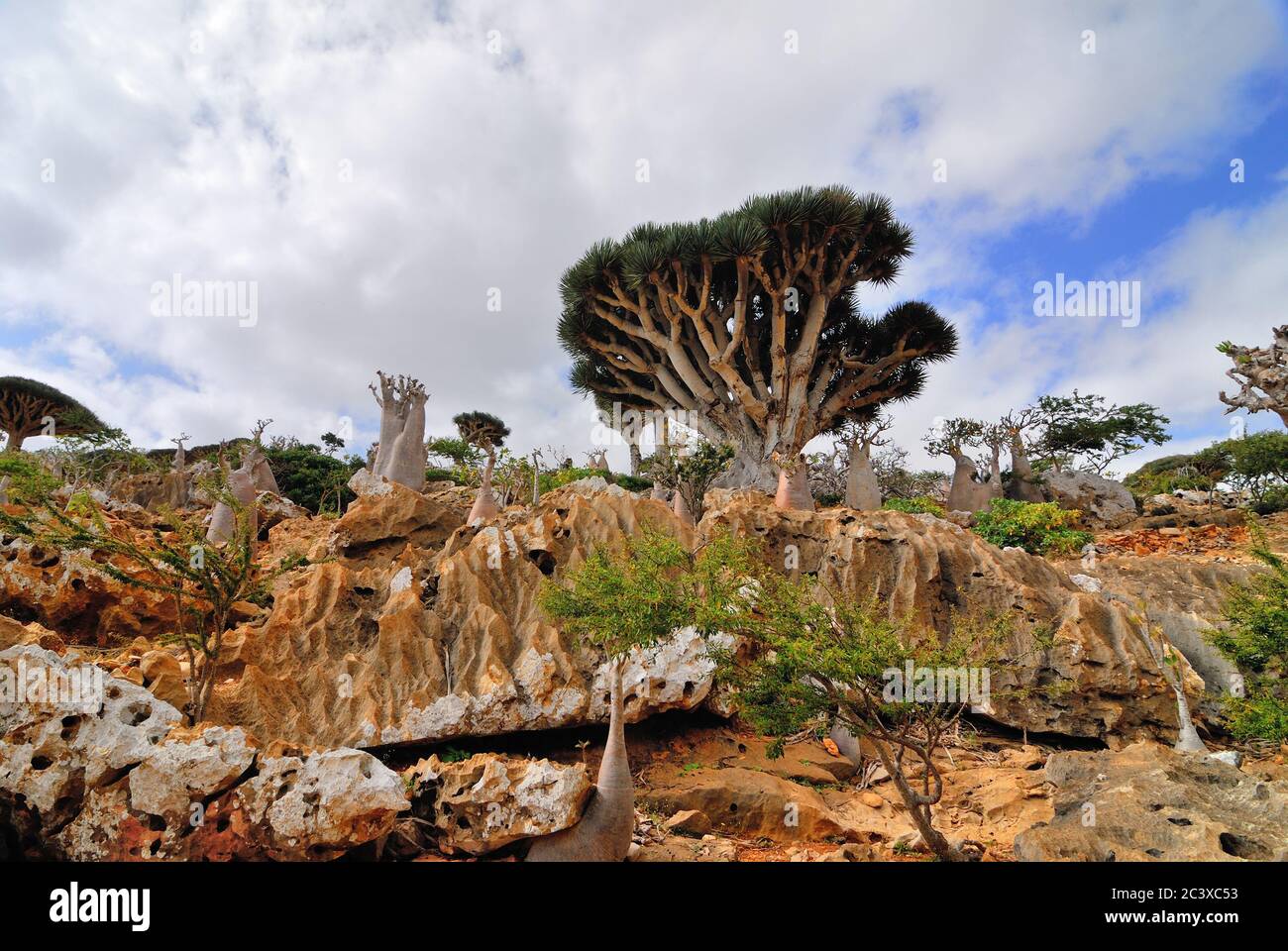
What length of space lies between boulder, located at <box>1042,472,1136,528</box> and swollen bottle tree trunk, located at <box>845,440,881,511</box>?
21.8 ft

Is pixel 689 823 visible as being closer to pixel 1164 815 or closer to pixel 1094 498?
pixel 1164 815

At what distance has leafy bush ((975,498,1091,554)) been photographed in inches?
554

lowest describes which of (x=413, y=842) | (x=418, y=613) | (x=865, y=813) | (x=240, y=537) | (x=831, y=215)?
(x=865, y=813)

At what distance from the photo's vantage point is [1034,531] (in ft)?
49.1

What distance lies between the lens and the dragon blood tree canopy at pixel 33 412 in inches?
1168

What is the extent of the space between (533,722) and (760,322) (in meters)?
19.8

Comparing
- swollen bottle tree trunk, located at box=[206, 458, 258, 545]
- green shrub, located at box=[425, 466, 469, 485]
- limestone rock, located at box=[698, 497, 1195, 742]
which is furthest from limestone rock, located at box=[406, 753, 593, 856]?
green shrub, located at box=[425, 466, 469, 485]

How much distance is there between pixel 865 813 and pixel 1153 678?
460 cm

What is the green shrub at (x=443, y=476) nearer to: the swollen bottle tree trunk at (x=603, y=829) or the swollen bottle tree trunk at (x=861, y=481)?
the swollen bottle tree trunk at (x=861, y=481)

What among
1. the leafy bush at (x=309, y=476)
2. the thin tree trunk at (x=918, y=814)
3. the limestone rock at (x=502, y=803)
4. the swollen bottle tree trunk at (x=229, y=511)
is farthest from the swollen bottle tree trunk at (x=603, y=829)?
the leafy bush at (x=309, y=476)

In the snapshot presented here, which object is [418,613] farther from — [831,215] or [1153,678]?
[831,215]

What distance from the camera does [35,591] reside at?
27.2 feet

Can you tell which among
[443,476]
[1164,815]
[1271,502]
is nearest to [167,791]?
[1164,815]
